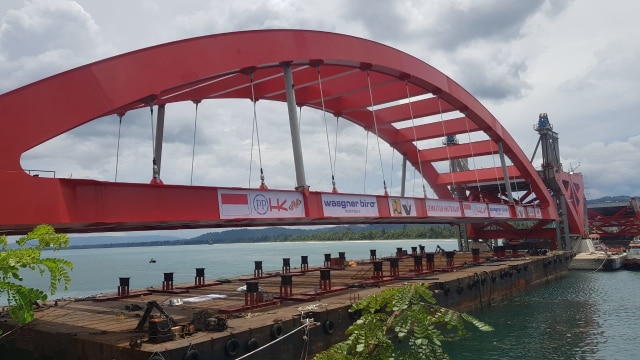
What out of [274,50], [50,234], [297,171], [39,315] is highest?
[274,50]

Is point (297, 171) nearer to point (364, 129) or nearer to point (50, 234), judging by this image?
point (50, 234)

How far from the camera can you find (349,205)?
63.2 feet

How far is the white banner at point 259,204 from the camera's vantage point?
47.7 feet

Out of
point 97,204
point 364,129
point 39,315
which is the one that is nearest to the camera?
point 97,204

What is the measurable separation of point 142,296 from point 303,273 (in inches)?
452

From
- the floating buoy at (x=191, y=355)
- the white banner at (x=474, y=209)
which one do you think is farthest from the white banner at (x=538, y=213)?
the floating buoy at (x=191, y=355)

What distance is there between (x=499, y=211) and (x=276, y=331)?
1056 inches

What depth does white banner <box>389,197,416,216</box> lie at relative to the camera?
71.8 feet

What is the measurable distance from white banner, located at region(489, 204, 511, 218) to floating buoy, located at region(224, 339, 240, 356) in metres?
25.9

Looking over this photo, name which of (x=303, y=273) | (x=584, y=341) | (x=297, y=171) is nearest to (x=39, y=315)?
(x=297, y=171)

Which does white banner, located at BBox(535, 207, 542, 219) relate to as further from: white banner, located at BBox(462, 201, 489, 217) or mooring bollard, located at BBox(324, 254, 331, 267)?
mooring bollard, located at BBox(324, 254, 331, 267)

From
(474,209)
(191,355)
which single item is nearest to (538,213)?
(474,209)

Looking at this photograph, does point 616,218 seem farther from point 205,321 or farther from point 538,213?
point 205,321

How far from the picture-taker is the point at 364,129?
3625cm
